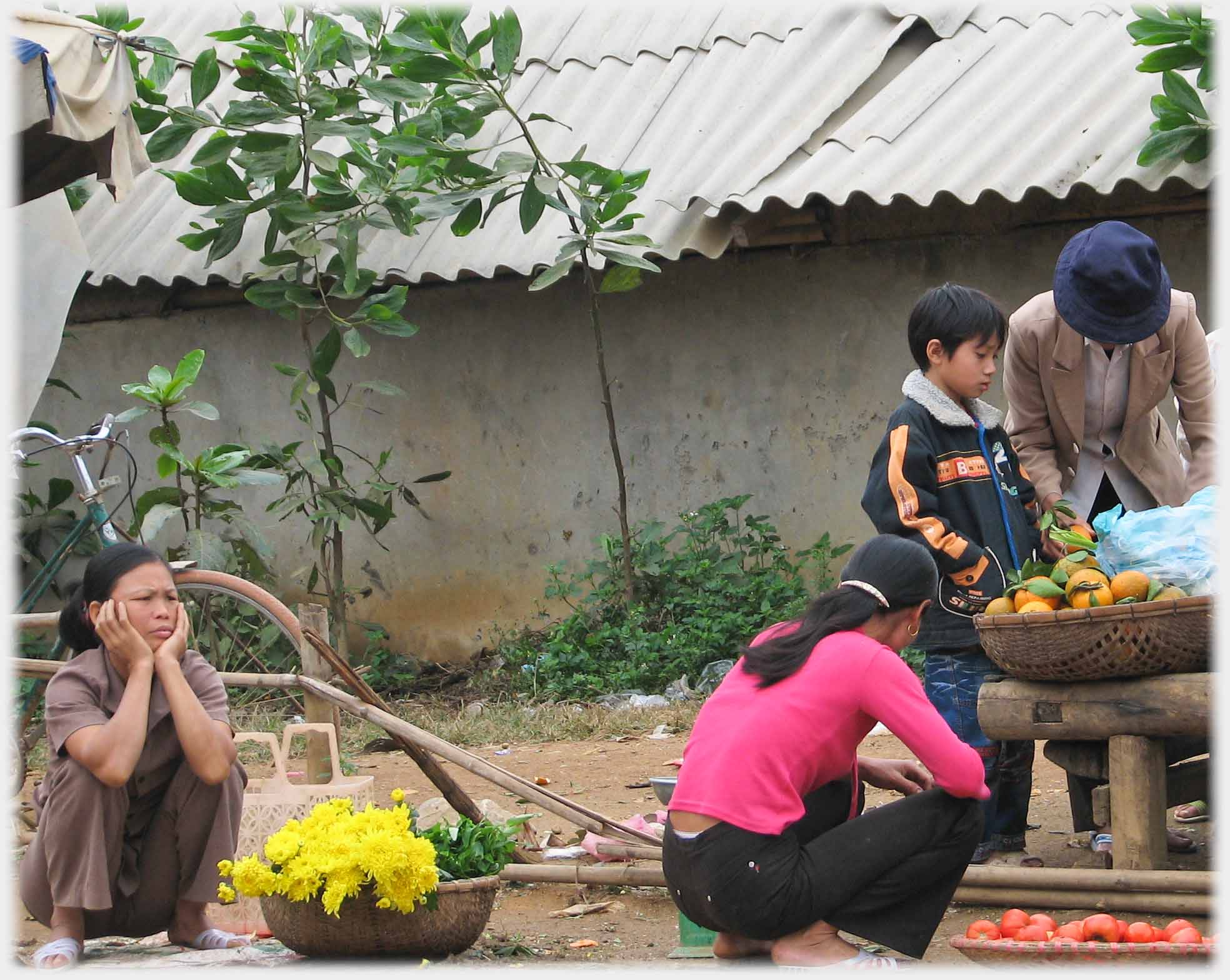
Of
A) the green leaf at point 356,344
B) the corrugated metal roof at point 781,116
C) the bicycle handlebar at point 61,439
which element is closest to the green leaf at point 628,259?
the corrugated metal roof at point 781,116

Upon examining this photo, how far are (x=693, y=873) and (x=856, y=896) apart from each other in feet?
1.14

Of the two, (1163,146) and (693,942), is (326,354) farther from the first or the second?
(693,942)

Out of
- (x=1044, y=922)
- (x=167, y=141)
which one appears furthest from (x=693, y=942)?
(x=167, y=141)

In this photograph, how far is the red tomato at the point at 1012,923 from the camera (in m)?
A: 3.02

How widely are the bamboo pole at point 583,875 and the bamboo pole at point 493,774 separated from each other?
0.12 meters

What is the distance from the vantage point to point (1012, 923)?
304 centimetres

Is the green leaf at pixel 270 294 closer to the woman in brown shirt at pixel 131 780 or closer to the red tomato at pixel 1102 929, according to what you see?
the woman in brown shirt at pixel 131 780

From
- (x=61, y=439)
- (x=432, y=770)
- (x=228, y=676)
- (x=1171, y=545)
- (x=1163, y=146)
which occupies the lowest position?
(x=432, y=770)

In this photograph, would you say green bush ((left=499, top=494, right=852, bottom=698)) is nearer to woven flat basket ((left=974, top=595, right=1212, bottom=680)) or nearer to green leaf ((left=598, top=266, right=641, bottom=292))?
green leaf ((left=598, top=266, right=641, bottom=292))

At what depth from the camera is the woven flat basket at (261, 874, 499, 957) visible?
300cm

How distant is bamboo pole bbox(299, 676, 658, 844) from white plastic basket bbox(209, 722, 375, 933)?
174mm

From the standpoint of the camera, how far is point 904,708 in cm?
288

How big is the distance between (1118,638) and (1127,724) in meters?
0.22

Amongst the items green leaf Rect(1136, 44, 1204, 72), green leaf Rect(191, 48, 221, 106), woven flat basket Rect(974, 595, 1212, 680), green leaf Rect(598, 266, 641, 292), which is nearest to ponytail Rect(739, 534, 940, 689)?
woven flat basket Rect(974, 595, 1212, 680)
